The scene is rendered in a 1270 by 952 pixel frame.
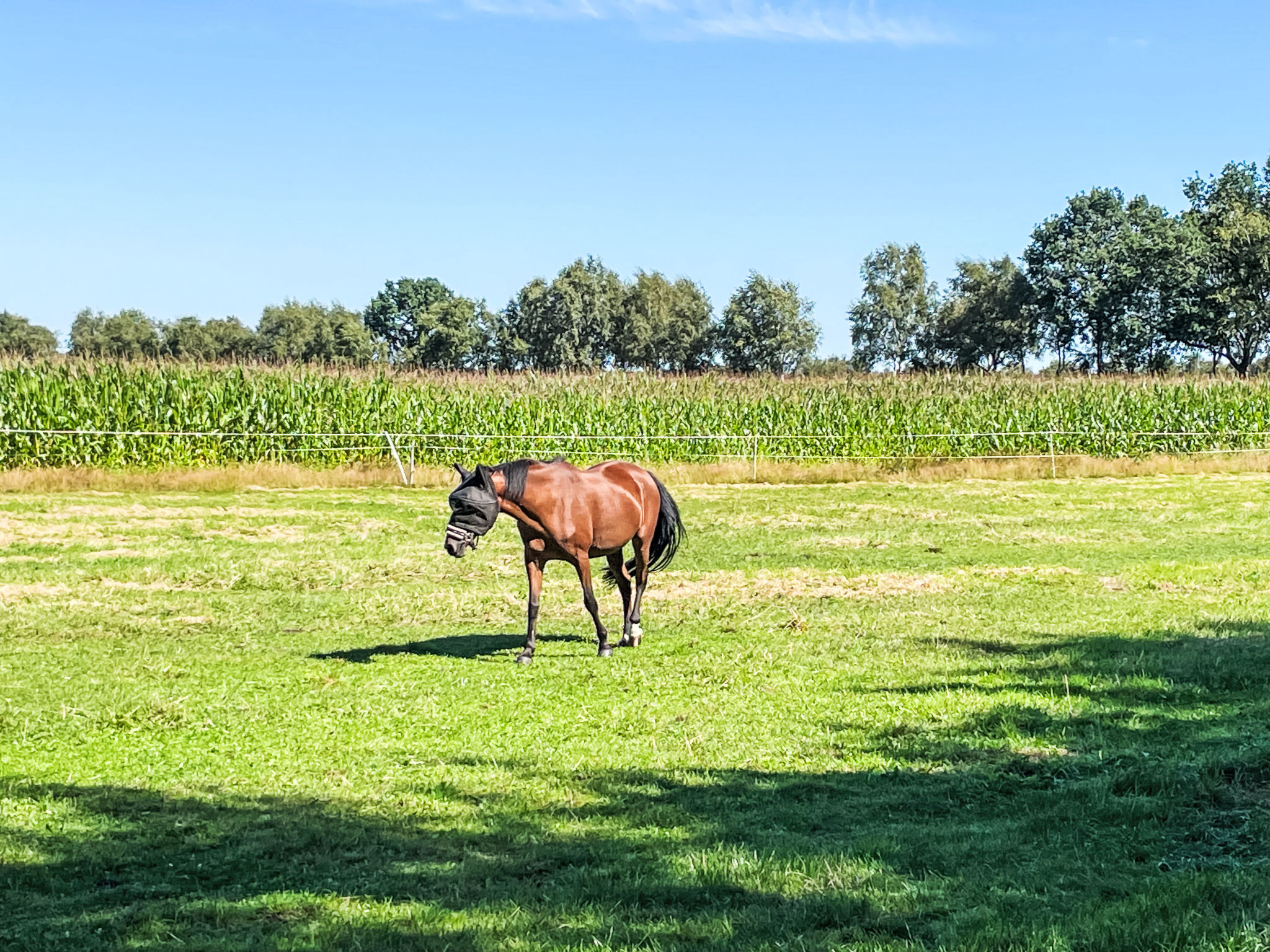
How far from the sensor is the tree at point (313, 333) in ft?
312

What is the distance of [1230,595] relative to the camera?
1577 centimetres

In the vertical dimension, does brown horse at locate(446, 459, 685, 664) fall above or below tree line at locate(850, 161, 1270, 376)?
below

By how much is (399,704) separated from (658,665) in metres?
2.70

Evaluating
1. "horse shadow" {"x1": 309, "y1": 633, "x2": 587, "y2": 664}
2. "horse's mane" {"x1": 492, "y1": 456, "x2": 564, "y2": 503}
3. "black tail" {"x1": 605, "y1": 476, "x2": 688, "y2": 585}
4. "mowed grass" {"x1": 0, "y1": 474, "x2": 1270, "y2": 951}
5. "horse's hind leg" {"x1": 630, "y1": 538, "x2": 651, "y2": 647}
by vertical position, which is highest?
"horse's mane" {"x1": 492, "y1": 456, "x2": 564, "y2": 503}

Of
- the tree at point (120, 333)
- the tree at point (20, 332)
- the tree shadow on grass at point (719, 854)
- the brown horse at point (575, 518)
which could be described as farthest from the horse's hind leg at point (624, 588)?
the tree at point (20, 332)

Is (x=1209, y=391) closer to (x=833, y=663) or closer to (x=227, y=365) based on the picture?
(x=227, y=365)

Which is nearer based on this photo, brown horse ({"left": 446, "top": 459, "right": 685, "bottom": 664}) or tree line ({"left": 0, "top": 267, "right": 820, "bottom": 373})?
brown horse ({"left": 446, "top": 459, "right": 685, "bottom": 664})

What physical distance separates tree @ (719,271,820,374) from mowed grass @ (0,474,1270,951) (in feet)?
254

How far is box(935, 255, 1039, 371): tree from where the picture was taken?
87.6 meters

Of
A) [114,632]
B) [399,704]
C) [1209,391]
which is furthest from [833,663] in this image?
[1209,391]

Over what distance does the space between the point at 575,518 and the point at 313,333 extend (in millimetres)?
95400

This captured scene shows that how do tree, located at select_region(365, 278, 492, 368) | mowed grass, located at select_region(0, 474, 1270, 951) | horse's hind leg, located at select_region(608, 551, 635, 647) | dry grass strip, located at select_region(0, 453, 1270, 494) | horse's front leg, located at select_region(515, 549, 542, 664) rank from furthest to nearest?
tree, located at select_region(365, 278, 492, 368), dry grass strip, located at select_region(0, 453, 1270, 494), horse's hind leg, located at select_region(608, 551, 635, 647), horse's front leg, located at select_region(515, 549, 542, 664), mowed grass, located at select_region(0, 474, 1270, 951)

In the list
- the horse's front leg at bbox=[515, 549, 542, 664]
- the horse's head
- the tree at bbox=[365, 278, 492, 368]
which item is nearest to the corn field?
the horse's front leg at bbox=[515, 549, 542, 664]

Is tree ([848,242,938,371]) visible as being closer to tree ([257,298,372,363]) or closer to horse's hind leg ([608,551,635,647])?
tree ([257,298,372,363])
